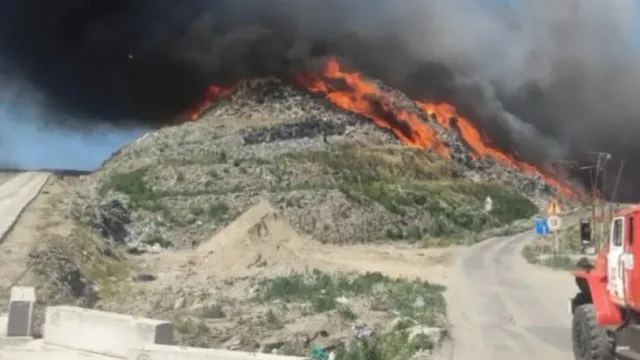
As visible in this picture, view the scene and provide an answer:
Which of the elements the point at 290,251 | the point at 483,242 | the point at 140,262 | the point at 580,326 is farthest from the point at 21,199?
the point at 580,326

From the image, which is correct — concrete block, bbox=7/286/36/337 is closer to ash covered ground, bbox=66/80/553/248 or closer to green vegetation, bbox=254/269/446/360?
green vegetation, bbox=254/269/446/360

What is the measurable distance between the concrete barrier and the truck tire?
17.0 ft

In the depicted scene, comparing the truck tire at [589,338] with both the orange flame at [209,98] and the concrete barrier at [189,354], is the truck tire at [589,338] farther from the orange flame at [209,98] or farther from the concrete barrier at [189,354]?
the orange flame at [209,98]

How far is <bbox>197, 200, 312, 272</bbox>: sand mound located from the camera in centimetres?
4528

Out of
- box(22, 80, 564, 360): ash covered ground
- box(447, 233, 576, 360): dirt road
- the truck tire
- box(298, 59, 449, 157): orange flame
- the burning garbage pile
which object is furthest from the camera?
box(298, 59, 449, 157): orange flame

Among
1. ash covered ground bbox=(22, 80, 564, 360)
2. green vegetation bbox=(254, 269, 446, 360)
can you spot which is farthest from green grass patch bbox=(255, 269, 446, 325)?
ash covered ground bbox=(22, 80, 564, 360)

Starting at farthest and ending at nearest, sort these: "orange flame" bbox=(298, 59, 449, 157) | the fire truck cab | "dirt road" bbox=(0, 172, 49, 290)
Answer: "orange flame" bbox=(298, 59, 449, 157), "dirt road" bbox=(0, 172, 49, 290), the fire truck cab

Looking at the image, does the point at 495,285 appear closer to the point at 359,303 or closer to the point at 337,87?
the point at 359,303

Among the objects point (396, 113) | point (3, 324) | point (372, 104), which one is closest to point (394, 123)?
point (396, 113)

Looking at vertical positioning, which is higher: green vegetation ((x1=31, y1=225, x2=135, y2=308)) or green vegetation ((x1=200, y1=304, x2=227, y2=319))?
green vegetation ((x1=31, y1=225, x2=135, y2=308))

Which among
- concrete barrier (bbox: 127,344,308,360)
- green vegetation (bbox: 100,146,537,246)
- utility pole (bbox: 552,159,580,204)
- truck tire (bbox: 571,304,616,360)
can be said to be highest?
utility pole (bbox: 552,159,580,204)

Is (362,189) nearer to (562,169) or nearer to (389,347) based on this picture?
(562,169)

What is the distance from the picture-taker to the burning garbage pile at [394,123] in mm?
90125

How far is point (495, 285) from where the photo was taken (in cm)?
3438
